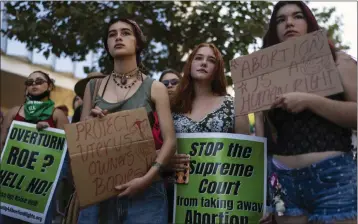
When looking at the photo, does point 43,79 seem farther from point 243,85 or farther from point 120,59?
point 243,85

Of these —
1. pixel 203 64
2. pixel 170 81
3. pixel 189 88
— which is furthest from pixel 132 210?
pixel 170 81

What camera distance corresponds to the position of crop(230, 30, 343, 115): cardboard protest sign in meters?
2.66

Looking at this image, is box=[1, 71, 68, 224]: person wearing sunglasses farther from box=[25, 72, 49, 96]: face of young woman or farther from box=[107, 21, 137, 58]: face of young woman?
box=[107, 21, 137, 58]: face of young woman

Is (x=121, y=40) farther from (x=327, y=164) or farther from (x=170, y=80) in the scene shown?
(x=170, y=80)

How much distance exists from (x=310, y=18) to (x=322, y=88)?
43cm

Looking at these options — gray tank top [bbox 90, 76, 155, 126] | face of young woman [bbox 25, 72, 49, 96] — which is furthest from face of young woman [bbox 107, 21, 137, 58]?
face of young woman [bbox 25, 72, 49, 96]

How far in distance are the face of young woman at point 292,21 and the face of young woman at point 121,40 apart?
3.03 ft

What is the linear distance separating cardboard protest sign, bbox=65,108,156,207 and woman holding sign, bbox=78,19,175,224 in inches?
2.4

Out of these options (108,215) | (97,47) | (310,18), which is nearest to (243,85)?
(310,18)

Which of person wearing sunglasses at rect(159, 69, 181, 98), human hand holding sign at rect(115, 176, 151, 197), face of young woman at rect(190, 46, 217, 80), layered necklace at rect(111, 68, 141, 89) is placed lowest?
human hand holding sign at rect(115, 176, 151, 197)

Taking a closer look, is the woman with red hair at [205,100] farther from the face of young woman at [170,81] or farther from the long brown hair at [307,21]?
the face of young woman at [170,81]

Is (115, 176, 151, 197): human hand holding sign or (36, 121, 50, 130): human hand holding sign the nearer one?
Result: (115, 176, 151, 197): human hand holding sign

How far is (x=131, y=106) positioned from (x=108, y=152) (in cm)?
32

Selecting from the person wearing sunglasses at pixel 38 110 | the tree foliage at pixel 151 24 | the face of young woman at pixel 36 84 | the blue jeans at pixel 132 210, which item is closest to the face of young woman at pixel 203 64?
the blue jeans at pixel 132 210
